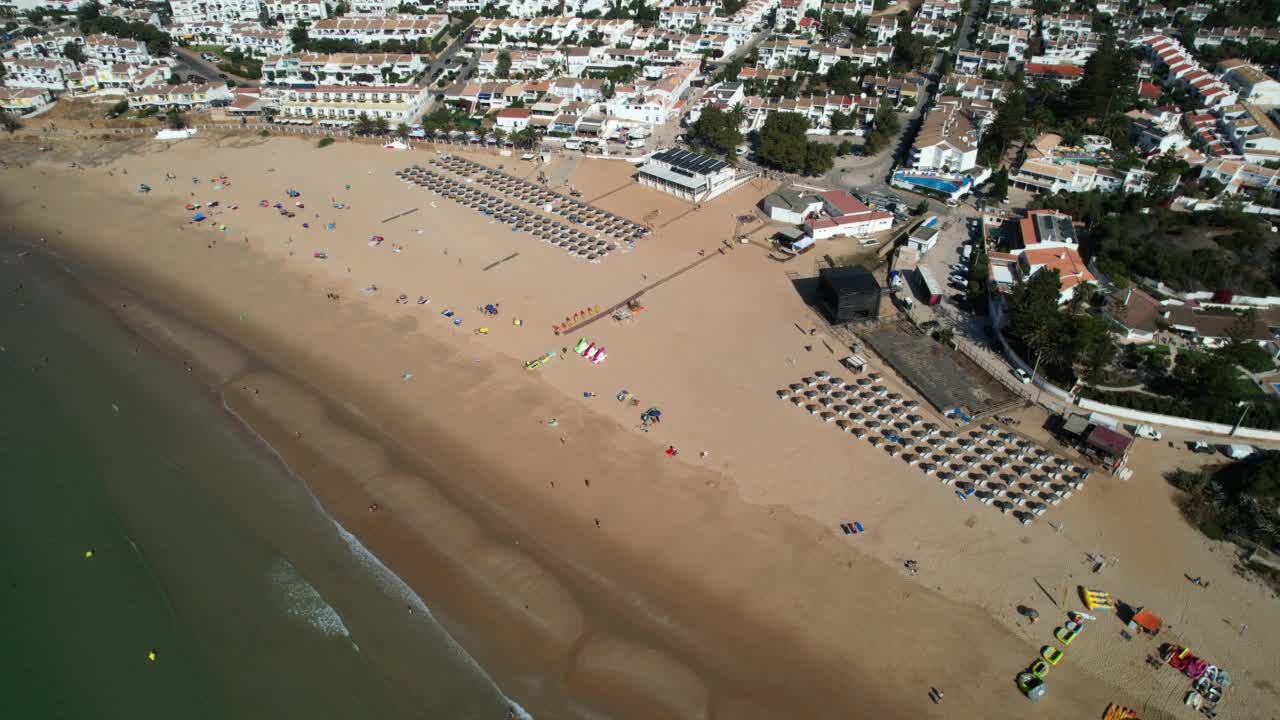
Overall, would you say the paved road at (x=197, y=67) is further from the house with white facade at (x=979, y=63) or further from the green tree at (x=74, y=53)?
the house with white facade at (x=979, y=63)

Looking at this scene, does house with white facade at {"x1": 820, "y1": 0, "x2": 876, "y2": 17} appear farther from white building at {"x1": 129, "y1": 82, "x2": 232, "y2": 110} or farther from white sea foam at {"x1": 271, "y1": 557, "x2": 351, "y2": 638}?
white sea foam at {"x1": 271, "y1": 557, "x2": 351, "y2": 638}

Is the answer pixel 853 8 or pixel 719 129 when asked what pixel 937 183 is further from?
pixel 853 8

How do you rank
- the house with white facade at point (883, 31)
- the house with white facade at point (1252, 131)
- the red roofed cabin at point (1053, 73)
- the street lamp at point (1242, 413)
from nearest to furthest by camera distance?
the street lamp at point (1242, 413), the house with white facade at point (1252, 131), the red roofed cabin at point (1053, 73), the house with white facade at point (883, 31)

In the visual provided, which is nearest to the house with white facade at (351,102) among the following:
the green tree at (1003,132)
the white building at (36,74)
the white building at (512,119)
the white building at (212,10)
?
the white building at (512,119)

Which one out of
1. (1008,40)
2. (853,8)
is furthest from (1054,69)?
(853,8)

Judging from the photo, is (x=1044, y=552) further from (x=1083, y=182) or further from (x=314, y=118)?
(x=314, y=118)

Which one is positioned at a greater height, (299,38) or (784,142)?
(784,142)

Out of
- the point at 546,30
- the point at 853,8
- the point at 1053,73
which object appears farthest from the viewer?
the point at 853,8

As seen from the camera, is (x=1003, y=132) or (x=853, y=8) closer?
(x=1003, y=132)
